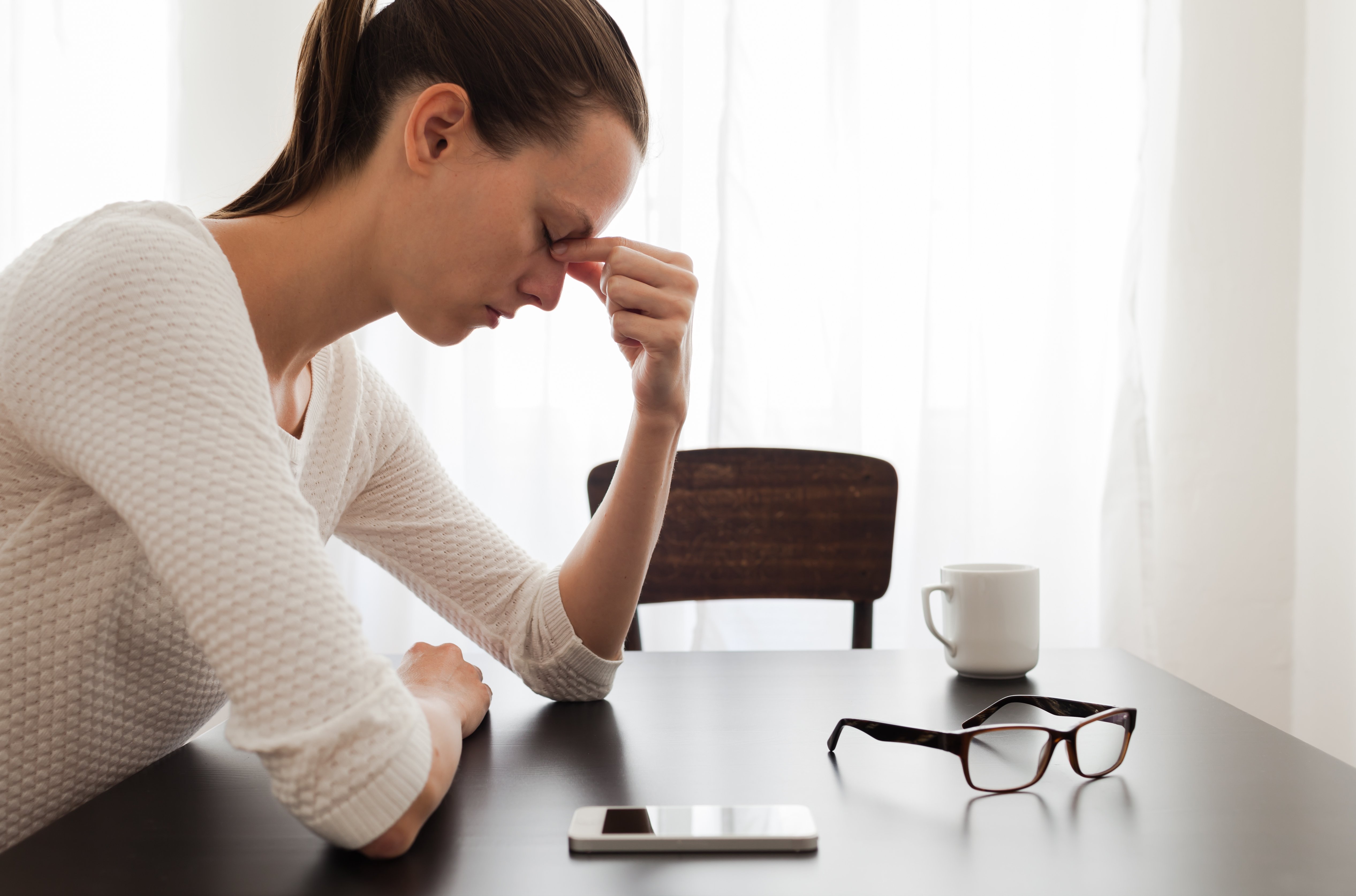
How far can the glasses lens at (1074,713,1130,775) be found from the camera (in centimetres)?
61

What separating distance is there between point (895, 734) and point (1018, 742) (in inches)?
3.6

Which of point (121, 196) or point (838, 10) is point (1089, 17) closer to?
point (838, 10)

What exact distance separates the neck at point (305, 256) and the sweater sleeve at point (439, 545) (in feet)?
0.49

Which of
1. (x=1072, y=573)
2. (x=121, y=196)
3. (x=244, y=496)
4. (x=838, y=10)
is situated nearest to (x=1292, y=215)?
(x=1072, y=573)

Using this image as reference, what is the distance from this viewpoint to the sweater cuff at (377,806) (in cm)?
48

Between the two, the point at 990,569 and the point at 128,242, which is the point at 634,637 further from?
the point at 128,242

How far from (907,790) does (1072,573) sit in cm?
147

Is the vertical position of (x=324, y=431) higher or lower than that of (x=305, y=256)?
lower

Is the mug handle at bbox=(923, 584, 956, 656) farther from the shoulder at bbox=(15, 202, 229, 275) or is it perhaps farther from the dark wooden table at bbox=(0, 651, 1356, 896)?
the shoulder at bbox=(15, 202, 229, 275)

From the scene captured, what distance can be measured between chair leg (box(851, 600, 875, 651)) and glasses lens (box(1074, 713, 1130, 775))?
0.58 meters

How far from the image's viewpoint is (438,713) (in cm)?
64

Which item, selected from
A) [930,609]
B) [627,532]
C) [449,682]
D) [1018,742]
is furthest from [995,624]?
[449,682]

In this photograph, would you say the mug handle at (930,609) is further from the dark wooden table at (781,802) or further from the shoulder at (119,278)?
the shoulder at (119,278)

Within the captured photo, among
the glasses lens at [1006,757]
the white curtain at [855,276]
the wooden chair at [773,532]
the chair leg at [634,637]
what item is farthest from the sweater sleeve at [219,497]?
the white curtain at [855,276]
